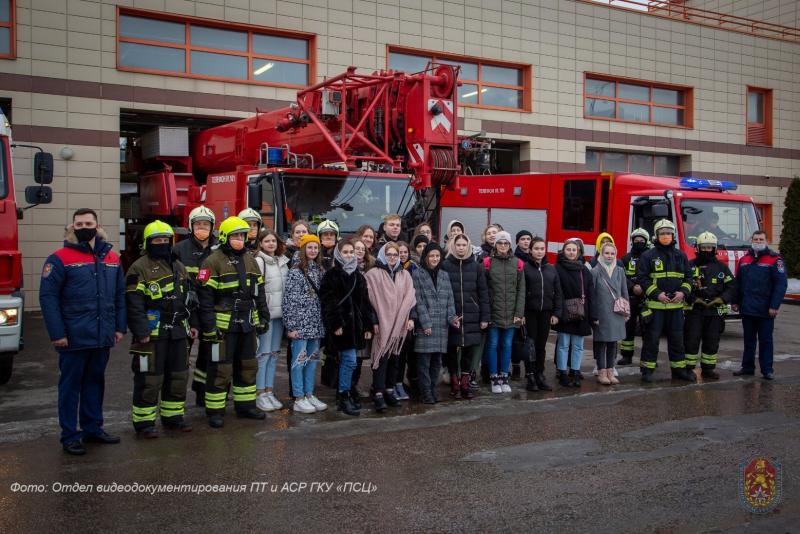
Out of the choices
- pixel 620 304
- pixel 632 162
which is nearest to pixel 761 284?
pixel 620 304

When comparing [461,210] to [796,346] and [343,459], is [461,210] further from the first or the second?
[343,459]

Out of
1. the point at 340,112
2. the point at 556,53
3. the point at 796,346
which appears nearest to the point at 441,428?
the point at 340,112

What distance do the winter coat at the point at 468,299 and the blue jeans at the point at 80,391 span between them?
11.6 ft

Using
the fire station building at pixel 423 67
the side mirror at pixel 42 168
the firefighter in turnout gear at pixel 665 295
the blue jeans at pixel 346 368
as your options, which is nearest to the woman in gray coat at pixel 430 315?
the blue jeans at pixel 346 368

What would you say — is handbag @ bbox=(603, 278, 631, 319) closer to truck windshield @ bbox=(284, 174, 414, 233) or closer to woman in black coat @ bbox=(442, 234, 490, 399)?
woman in black coat @ bbox=(442, 234, 490, 399)

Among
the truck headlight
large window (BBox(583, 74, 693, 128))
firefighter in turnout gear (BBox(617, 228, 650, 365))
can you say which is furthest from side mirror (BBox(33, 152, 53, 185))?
large window (BBox(583, 74, 693, 128))

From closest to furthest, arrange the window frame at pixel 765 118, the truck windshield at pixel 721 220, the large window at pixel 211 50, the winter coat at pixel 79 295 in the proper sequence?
the winter coat at pixel 79 295, the truck windshield at pixel 721 220, the large window at pixel 211 50, the window frame at pixel 765 118

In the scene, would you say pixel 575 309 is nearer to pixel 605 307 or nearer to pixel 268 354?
pixel 605 307

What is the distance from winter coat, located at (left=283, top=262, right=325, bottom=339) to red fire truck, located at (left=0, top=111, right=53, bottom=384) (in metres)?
A: 2.58

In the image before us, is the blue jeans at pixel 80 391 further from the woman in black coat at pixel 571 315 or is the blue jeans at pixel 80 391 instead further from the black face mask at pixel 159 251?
the woman in black coat at pixel 571 315

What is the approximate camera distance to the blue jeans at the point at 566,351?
9.11 m

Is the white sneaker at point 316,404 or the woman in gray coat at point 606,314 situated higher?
the woman in gray coat at point 606,314

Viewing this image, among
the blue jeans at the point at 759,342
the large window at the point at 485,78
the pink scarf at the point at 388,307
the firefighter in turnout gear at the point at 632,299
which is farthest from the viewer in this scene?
the large window at the point at 485,78

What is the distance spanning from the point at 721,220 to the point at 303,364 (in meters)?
8.85
